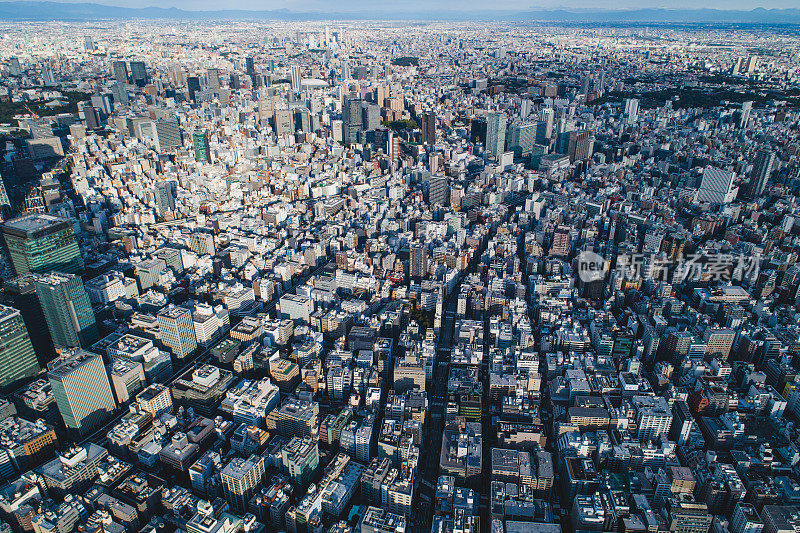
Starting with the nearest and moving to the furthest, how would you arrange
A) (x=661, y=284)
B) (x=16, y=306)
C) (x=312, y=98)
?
(x=16, y=306)
(x=661, y=284)
(x=312, y=98)

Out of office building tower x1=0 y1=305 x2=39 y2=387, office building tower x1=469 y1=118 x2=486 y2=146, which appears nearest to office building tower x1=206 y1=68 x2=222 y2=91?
office building tower x1=469 y1=118 x2=486 y2=146

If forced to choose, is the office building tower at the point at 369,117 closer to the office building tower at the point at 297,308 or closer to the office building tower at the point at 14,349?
the office building tower at the point at 297,308

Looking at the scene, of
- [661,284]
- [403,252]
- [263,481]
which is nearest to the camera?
[263,481]

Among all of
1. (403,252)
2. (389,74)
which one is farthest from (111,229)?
(389,74)

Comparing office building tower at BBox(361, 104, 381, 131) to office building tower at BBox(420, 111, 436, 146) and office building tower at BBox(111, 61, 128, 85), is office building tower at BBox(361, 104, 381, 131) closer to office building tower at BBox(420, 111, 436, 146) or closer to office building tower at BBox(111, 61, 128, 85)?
office building tower at BBox(420, 111, 436, 146)

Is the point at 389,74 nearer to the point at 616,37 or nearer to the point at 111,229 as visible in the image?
the point at 111,229

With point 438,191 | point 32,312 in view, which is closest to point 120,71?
point 438,191

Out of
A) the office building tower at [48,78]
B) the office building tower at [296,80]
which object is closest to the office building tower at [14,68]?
the office building tower at [48,78]

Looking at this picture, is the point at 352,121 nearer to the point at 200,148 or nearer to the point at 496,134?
the point at 496,134
